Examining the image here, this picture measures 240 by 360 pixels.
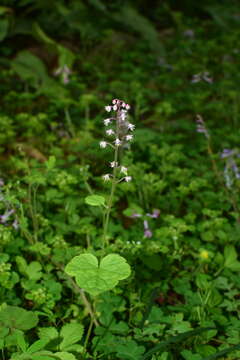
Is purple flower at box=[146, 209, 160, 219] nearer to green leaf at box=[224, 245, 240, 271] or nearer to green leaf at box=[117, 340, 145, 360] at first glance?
green leaf at box=[224, 245, 240, 271]

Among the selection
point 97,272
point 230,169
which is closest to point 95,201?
point 97,272

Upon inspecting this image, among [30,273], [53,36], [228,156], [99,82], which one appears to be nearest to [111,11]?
[53,36]

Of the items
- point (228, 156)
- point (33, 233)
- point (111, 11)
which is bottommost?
Answer: point (33, 233)

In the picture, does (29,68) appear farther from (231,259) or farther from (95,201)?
(95,201)

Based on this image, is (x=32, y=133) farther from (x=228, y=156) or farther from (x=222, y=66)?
(x=222, y=66)

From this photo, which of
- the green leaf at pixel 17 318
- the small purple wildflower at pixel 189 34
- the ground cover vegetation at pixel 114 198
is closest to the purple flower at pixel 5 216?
the ground cover vegetation at pixel 114 198

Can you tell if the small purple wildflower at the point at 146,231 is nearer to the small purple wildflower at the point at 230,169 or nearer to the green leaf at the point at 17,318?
the small purple wildflower at the point at 230,169

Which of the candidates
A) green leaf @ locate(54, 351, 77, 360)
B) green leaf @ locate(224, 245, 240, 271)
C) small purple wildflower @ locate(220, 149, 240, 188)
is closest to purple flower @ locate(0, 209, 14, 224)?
green leaf @ locate(54, 351, 77, 360)
